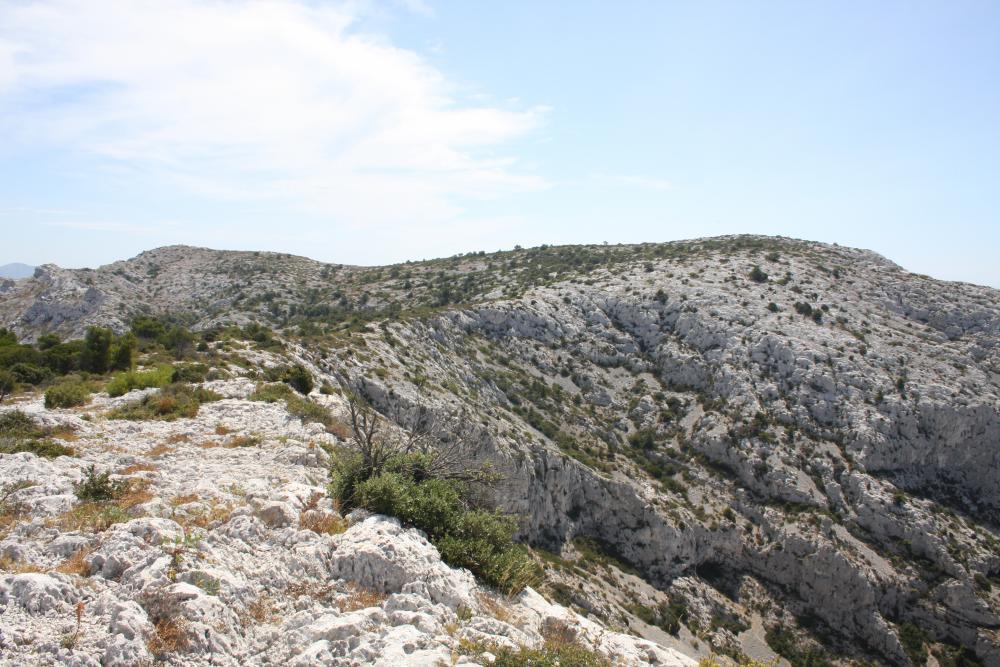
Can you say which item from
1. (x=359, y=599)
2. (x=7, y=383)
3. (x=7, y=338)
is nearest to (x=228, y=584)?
(x=359, y=599)

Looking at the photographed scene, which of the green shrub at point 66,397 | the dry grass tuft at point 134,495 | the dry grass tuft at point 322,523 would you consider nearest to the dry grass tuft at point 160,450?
the dry grass tuft at point 134,495

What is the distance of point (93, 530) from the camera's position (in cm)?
716

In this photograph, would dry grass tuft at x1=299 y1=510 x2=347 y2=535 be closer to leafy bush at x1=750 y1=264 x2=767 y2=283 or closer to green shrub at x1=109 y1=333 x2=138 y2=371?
green shrub at x1=109 y1=333 x2=138 y2=371

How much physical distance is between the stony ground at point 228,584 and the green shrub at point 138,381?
6415 mm

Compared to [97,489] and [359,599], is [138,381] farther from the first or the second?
[359,599]

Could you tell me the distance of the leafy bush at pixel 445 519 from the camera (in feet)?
28.6

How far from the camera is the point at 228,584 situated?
21.9ft

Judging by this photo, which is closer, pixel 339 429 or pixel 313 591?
pixel 313 591

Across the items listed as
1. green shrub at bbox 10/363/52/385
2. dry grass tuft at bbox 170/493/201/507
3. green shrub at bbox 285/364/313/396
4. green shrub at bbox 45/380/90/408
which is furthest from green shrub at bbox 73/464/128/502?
green shrub at bbox 10/363/52/385

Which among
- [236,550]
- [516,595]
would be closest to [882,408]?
[516,595]

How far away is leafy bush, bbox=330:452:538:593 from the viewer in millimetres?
8703

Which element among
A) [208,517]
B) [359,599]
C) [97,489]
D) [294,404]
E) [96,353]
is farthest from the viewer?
[96,353]

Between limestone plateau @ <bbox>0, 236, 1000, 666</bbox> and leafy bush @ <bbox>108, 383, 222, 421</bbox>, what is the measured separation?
52cm

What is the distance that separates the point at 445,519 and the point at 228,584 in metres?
3.62
